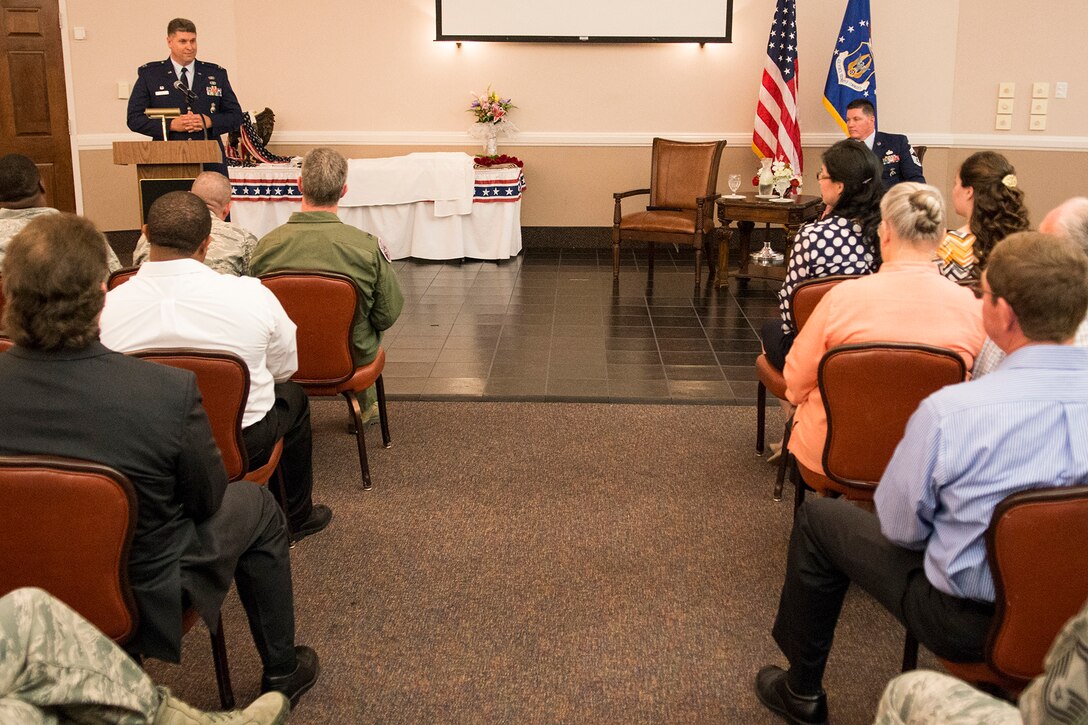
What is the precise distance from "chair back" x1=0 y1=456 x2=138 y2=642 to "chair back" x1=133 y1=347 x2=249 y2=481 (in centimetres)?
61

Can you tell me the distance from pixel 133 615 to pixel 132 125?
501cm

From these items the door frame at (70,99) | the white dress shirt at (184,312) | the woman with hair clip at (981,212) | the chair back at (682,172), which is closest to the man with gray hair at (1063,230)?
the woman with hair clip at (981,212)

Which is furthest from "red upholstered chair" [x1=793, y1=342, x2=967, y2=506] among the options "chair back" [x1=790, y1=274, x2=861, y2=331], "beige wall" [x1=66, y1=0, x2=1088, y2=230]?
"beige wall" [x1=66, y1=0, x2=1088, y2=230]

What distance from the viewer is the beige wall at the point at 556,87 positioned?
8.34 meters

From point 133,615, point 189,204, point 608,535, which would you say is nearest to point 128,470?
point 133,615

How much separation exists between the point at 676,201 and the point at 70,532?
6.71 meters

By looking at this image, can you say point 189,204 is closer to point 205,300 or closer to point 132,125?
point 205,300

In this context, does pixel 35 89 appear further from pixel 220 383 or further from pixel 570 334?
pixel 220 383

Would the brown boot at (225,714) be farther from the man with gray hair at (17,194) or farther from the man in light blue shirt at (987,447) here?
the man with gray hair at (17,194)

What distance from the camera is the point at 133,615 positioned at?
1.99 metres

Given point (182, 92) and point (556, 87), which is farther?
point (556, 87)

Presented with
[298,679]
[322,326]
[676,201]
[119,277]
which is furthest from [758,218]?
[298,679]

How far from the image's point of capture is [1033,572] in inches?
69.1

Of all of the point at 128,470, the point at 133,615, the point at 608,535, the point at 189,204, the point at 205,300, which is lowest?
the point at 608,535
